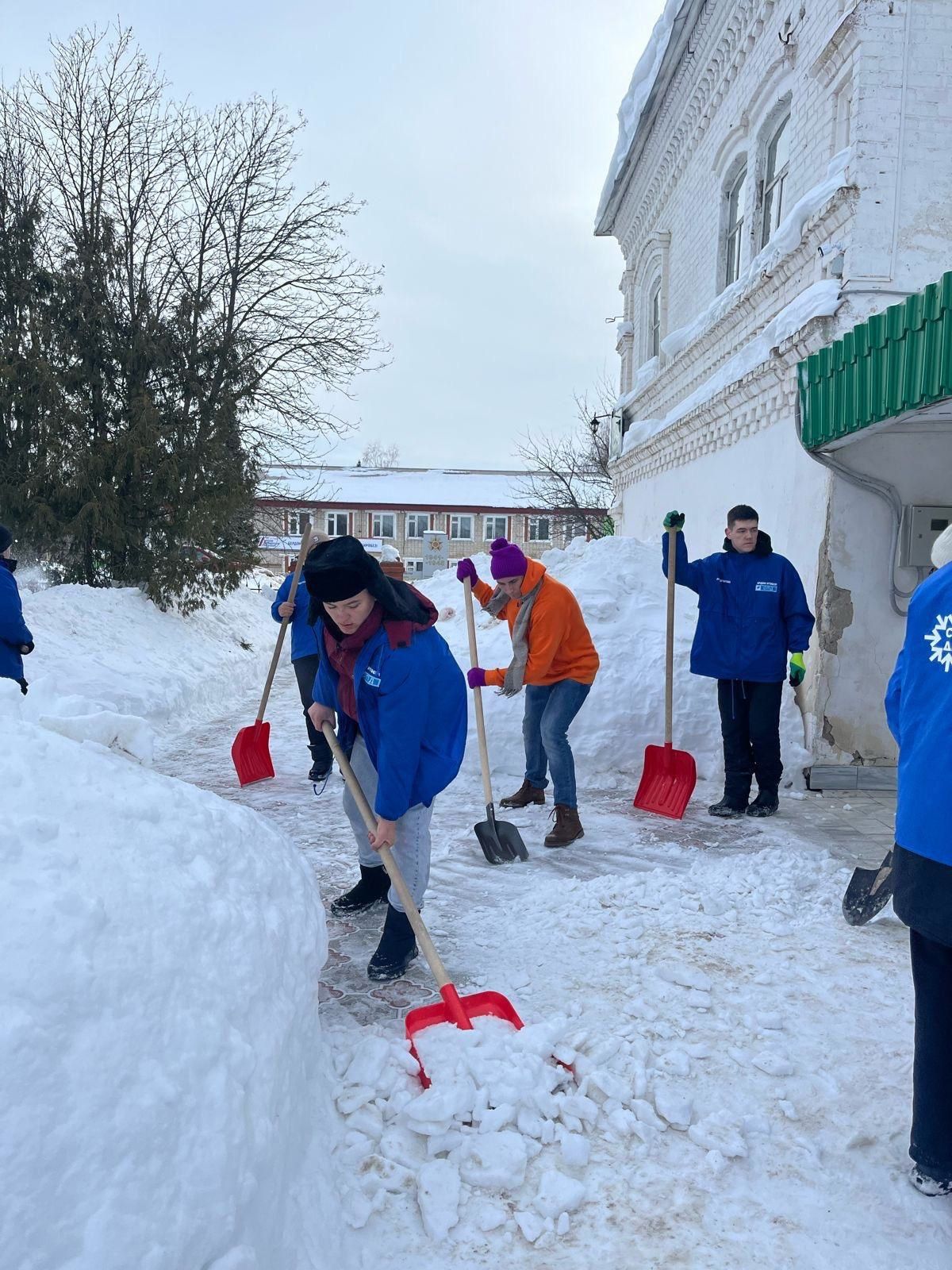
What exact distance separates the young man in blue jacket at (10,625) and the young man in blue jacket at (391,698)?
88.5 inches

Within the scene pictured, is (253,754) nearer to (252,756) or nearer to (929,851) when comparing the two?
(252,756)

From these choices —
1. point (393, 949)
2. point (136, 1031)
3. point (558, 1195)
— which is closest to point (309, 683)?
point (393, 949)

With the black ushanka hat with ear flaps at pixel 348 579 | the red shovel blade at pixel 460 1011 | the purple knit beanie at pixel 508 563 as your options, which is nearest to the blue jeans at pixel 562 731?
the purple knit beanie at pixel 508 563

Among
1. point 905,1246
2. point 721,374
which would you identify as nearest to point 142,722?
point 905,1246

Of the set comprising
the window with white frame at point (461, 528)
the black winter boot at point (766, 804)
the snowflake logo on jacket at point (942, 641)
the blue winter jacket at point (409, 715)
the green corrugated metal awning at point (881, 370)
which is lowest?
the black winter boot at point (766, 804)

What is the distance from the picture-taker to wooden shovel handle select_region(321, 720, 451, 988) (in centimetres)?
254

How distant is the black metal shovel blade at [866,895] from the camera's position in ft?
11.4

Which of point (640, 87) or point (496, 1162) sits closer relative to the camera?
point (496, 1162)

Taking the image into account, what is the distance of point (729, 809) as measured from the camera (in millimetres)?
5117

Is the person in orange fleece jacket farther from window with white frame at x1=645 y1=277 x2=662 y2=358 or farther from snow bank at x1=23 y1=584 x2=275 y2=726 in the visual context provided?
window with white frame at x1=645 y1=277 x2=662 y2=358

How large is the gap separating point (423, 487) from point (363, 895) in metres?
41.0

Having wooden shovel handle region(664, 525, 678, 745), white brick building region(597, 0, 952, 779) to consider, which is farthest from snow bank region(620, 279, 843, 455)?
wooden shovel handle region(664, 525, 678, 745)

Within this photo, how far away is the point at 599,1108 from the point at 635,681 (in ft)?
14.0

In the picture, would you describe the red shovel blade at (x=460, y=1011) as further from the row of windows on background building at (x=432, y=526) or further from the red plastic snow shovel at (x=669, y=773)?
the row of windows on background building at (x=432, y=526)
